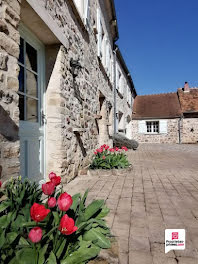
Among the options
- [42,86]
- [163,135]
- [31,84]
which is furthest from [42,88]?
[163,135]

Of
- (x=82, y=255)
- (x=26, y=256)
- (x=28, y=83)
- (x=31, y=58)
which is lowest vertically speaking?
(x=82, y=255)

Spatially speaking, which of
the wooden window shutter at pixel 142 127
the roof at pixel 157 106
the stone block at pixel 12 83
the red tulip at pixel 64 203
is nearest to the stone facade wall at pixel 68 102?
the stone block at pixel 12 83

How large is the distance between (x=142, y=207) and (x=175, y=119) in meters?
16.3

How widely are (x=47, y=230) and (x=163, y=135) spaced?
17.6 m

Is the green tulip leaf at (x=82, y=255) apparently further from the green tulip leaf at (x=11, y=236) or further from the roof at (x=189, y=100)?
the roof at (x=189, y=100)

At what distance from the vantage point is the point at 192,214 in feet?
7.50

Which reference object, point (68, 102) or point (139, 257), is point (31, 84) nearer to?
point (68, 102)

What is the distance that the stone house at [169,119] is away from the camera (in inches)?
680

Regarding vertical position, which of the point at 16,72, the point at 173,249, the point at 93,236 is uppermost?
the point at 16,72

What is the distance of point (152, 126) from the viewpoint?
61.0 ft

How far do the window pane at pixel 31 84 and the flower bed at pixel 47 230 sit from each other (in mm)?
1642

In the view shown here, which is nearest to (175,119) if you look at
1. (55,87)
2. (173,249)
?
(55,87)

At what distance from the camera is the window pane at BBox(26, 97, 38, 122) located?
114 inches

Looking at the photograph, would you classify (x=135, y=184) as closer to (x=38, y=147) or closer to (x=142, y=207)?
(x=142, y=207)
